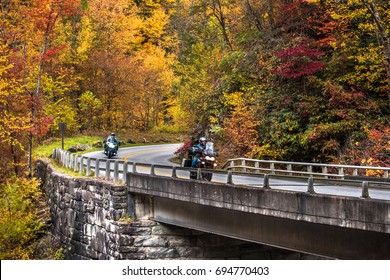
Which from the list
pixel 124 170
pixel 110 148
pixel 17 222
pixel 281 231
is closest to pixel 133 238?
pixel 124 170

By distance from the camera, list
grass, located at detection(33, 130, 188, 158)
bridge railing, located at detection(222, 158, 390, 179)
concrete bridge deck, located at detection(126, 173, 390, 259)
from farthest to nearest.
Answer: grass, located at detection(33, 130, 188, 158) → bridge railing, located at detection(222, 158, 390, 179) → concrete bridge deck, located at detection(126, 173, 390, 259)

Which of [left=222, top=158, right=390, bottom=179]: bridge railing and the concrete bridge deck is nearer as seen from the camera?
the concrete bridge deck

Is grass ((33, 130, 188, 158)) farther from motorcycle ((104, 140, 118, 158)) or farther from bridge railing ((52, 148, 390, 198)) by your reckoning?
bridge railing ((52, 148, 390, 198))

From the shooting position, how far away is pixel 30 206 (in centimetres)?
3017

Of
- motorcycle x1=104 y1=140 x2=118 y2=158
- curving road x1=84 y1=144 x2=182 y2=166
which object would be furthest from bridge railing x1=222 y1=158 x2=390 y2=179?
motorcycle x1=104 y1=140 x2=118 y2=158

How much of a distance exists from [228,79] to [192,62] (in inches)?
962

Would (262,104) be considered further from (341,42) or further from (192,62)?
(192,62)

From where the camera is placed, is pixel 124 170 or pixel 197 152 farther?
pixel 124 170

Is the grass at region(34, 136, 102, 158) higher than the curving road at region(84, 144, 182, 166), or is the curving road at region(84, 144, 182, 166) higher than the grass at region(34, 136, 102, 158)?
the grass at region(34, 136, 102, 158)

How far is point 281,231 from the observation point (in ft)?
48.8

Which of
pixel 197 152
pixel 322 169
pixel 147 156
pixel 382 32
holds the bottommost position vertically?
pixel 147 156

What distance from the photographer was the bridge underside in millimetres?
12673

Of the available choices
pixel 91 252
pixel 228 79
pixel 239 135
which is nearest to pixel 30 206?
pixel 91 252

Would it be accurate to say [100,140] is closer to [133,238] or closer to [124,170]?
[124,170]
